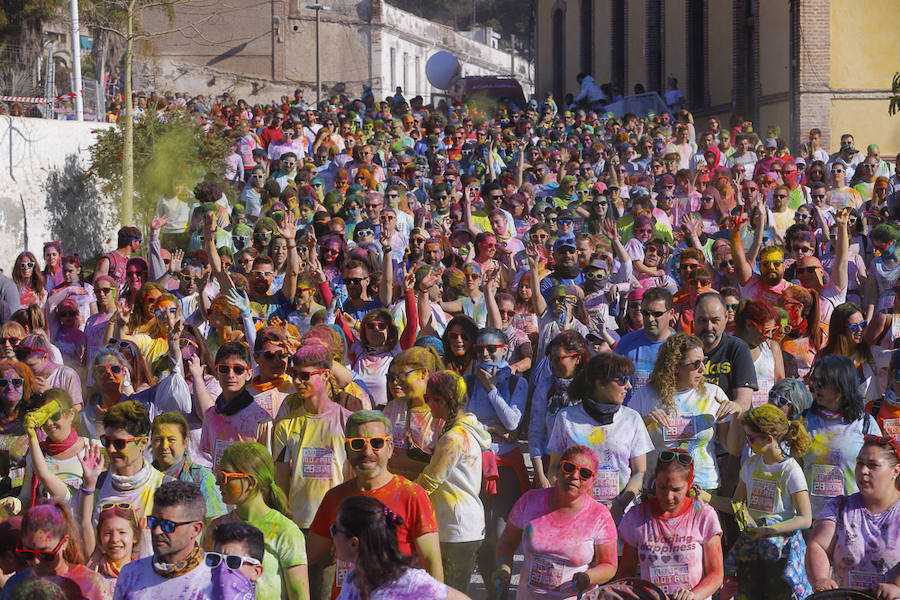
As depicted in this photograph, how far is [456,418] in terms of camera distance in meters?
6.47

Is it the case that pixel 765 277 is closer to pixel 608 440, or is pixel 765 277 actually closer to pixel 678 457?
pixel 608 440

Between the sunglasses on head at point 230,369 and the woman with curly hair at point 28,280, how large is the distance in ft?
16.0

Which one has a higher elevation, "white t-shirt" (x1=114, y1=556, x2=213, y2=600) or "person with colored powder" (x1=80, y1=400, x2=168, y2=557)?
"person with colored powder" (x1=80, y1=400, x2=168, y2=557)

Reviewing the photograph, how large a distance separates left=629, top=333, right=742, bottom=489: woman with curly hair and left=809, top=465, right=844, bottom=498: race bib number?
1.36 ft

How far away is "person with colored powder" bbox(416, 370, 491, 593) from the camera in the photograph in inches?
249

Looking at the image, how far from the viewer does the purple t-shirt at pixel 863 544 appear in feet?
18.5

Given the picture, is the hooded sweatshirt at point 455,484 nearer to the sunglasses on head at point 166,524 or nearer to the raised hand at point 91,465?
the raised hand at point 91,465

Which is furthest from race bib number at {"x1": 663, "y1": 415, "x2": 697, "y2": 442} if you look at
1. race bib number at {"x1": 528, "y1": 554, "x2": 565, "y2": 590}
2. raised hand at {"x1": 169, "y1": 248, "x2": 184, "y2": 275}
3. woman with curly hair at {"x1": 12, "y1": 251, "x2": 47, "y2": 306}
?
woman with curly hair at {"x1": 12, "y1": 251, "x2": 47, "y2": 306}

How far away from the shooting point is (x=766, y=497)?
636 cm

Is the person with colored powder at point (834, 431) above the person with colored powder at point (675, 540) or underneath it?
above

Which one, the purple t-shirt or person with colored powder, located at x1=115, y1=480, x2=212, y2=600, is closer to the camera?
person with colored powder, located at x1=115, y1=480, x2=212, y2=600

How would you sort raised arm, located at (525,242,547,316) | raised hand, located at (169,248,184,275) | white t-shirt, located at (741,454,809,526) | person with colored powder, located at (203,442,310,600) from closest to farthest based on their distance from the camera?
person with colored powder, located at (203,442,310,600), white t-shirt, located at (741,454,809,526), raised arm, located at (525,242,547,316), raised hand, located at (169,248,184,275)

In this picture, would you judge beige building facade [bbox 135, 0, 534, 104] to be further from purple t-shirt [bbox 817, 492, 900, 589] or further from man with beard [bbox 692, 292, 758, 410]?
purple t-shirt [bbox 817, 492, 900, 589]

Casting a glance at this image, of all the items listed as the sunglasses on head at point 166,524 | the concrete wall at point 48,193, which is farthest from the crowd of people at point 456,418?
the concrete wall at point 48,193
